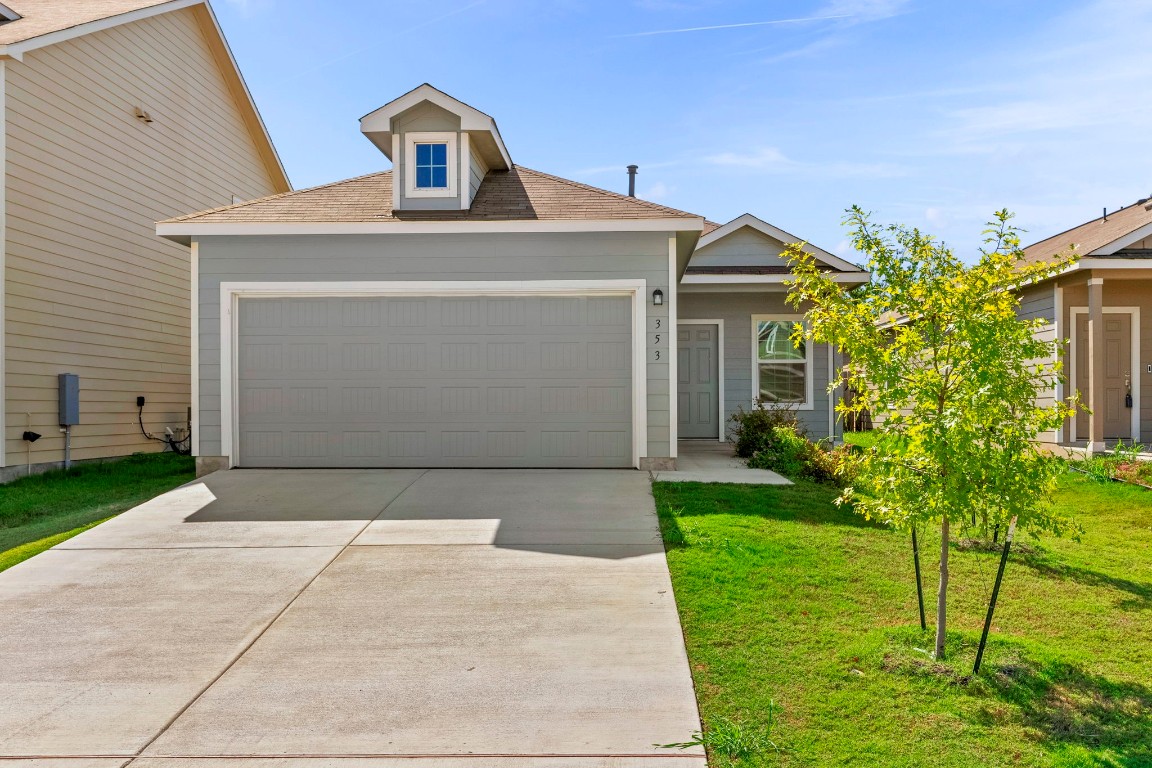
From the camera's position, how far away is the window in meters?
13.5

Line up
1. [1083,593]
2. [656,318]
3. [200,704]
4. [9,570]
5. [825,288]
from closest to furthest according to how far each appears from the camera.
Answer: [200,704]
[825,288]
[1083,593]
[9,570]
[656,318]

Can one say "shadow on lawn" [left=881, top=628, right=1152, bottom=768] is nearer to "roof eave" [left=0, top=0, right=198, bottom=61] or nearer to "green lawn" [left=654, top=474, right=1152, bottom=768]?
"green lawn" [left=654, top=474, right=1152, bottom=768]

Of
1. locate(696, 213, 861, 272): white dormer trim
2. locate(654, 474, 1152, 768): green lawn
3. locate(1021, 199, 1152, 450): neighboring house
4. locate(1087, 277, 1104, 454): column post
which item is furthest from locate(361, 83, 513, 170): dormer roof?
locate(1087, 277, 1104, 454): column post

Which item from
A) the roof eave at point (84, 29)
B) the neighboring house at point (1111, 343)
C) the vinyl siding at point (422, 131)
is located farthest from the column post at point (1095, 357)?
the roof eave at point (84, 29)

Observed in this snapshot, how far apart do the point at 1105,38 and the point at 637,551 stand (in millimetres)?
10826

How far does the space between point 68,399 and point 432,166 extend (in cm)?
625

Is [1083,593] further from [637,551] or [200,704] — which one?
[200,704]

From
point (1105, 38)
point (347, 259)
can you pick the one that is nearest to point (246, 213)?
point (347, 259)

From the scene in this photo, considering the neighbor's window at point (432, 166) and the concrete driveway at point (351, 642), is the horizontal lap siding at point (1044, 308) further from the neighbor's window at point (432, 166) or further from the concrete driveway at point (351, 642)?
the neighbor's window at point (432, 166)

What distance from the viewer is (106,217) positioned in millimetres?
12406

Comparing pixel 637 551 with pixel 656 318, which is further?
pixel 656 318

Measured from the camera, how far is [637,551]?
6.22 meters

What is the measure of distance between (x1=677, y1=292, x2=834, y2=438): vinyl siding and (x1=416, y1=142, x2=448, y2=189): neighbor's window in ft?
16.6

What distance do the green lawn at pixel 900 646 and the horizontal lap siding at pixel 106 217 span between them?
376 inches
